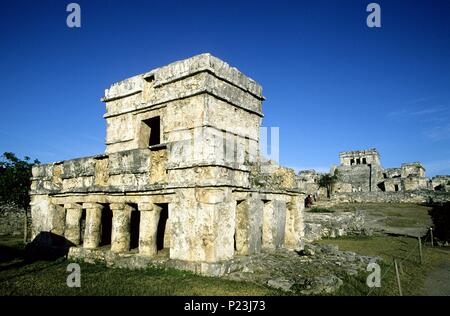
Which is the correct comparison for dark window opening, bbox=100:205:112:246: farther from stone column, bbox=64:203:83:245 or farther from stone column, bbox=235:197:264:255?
stone column, bbox=235:197:264:255

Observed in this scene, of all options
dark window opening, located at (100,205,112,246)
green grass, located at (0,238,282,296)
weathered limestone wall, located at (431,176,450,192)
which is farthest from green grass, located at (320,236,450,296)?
weathered limestone wall, located at (431,176,450,192)

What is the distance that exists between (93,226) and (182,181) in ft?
11.3

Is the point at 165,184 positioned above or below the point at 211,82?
below

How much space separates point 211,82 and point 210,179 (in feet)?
7.77

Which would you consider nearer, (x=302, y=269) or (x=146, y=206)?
(x=302, y=269)

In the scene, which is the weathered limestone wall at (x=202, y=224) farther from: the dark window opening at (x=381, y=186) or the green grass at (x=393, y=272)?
the dark window opening at (x=381, y=186)

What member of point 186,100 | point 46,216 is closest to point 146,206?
point 186,100

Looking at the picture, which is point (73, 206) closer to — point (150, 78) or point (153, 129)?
point (153, 129)

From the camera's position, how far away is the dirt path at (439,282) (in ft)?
20.2

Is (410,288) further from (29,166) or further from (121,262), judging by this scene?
(29,166)

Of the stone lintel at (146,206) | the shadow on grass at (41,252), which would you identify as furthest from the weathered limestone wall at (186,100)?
the shadow on grass at (41,252)

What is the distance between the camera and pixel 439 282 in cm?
701

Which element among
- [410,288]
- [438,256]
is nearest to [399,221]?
[438,256]

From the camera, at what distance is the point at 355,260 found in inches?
329
